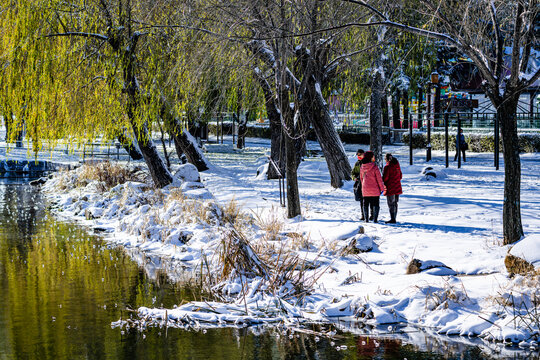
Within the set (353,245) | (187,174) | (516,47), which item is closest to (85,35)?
(187,174)

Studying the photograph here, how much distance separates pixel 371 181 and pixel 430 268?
12.4ft

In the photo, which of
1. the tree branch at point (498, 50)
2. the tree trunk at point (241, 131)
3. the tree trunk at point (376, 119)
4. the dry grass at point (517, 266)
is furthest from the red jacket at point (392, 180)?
the tree trunk at point (241, 131)

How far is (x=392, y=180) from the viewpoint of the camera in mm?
14164

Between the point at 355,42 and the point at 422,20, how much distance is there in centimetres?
192

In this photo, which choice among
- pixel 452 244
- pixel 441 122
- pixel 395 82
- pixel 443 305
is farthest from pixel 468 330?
pixel 395 82

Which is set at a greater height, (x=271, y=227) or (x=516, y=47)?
(x=516, y=47)

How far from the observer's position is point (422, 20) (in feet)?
60.6

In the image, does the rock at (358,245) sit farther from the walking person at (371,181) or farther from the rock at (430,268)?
the walking person at (371,181)

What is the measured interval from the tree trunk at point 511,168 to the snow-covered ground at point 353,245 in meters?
0.38

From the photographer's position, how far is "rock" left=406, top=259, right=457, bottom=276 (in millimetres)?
10102

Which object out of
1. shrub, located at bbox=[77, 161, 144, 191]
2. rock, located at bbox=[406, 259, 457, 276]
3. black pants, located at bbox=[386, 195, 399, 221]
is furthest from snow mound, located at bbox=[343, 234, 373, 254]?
shrub, located at bbox=[77, 161, 144, 191]

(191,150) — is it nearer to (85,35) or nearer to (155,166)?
(155,166)

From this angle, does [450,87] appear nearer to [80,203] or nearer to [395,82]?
[395,82]

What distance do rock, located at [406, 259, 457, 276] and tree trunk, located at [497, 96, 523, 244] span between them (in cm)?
156
